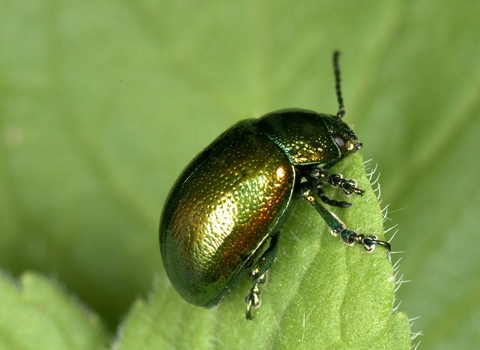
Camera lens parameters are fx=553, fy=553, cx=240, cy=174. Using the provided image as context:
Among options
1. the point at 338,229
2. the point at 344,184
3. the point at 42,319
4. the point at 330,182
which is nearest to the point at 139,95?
the point at 42,319

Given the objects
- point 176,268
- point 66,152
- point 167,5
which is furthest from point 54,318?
point 167,5

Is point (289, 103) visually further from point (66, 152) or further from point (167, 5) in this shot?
point (66, 152)

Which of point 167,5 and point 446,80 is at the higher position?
point 167,5

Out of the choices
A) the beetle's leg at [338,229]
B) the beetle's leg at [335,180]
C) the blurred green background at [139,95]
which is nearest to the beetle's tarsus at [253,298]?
the beetle's leg at [338,229]

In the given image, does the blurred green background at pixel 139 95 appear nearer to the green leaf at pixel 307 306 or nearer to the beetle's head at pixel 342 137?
the beetle's head at pixel 342 137

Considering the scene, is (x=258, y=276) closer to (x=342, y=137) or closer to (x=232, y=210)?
(x=232, y=210)

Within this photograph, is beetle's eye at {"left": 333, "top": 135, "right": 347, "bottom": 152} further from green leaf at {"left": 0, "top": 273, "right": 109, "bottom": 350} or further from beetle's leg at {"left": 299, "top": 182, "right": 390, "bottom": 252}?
green leaf at {"left": 0, "top": 273, "right": 109, "bottom": 350}
